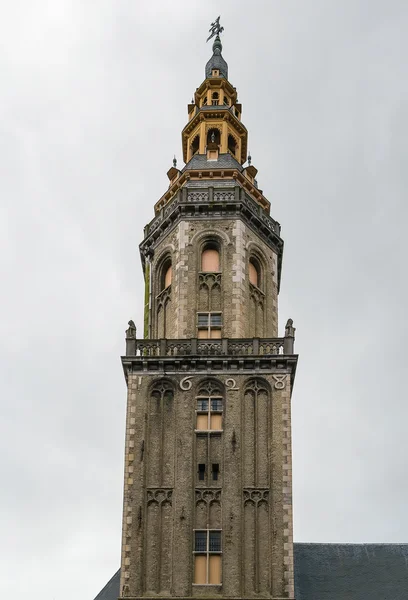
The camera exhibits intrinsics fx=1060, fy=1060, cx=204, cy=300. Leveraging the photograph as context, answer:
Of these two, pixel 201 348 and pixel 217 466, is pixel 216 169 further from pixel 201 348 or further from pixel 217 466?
pixel 217 466

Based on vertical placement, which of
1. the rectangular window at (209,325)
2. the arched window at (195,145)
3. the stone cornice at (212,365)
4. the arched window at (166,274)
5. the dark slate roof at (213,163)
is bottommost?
the stone cornice at (212,365)

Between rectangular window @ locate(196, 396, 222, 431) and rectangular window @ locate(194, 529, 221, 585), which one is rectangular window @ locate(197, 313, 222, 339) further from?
rectangular window @ locate(194, 529, 221, 585)

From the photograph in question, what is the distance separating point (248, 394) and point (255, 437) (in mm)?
1711

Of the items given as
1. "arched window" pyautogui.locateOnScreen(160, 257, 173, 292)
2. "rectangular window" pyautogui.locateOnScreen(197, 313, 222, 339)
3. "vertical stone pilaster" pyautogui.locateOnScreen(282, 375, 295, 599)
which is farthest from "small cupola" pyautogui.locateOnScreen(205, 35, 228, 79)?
"vertical stone pilaster" pyautogui.locateOnScreen(282, 375, 295, 599)

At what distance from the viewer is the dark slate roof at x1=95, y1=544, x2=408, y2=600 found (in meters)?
39.6

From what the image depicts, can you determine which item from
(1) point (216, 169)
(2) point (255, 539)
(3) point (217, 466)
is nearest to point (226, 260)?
(1) point (216, 169)

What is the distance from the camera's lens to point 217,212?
43.6m

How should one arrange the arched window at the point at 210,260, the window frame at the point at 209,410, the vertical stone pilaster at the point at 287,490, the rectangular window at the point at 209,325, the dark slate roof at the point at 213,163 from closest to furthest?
the vertical stone pilaster at the point at 287,490, the window frame at the point at 209,410, the rectangular window at the point at 209,325, the arched window at the point at 210,260, the dark slate roof at the point at 213,163

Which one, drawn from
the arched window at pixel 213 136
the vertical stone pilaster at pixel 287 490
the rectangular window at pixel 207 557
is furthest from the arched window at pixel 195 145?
the rectangular window at pixel 207 557

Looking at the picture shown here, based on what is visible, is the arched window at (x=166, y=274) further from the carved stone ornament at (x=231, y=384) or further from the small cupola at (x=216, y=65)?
the small cupola at (x=216, y=65)

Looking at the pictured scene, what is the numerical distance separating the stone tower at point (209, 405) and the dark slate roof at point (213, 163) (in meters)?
0.69

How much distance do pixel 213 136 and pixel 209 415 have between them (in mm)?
16323

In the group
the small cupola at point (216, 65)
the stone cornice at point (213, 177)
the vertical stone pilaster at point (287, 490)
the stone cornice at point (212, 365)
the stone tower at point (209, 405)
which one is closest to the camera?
the vertical stone pilaster at point (287, 490)

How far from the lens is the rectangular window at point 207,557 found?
118 feet
